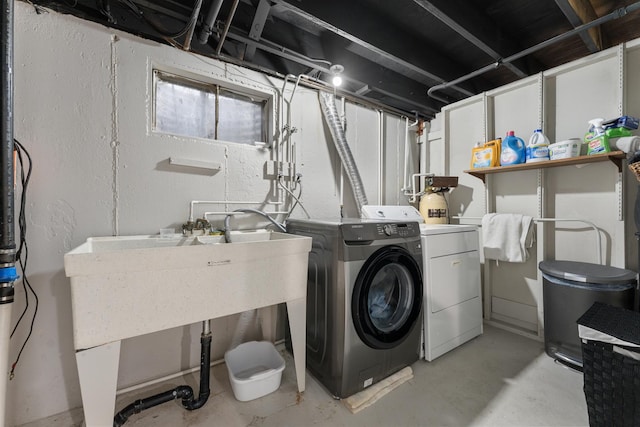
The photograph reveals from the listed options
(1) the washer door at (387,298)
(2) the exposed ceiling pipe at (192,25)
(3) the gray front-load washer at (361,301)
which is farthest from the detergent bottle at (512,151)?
(2) the exposed ceiling pipe at (192,25)

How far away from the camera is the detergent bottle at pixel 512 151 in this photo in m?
2.12

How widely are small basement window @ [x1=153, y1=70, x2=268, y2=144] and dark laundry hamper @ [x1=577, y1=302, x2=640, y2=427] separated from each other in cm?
224

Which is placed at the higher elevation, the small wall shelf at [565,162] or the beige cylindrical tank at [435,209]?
the small wall shelf at [565,162]

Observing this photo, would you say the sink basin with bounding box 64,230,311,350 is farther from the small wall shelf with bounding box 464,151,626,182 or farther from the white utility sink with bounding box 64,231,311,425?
the small wall shelf with bounding box 464,151,626,182

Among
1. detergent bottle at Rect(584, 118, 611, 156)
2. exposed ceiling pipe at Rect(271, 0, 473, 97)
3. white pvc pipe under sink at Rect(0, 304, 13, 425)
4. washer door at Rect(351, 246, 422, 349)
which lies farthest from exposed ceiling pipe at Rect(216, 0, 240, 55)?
detergent bottle at Rect(584, 118, 611, 156)

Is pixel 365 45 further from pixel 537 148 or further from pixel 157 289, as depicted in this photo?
pixel 157 289

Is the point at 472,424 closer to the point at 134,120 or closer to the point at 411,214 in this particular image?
the point at 411,214

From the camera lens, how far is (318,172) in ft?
7.45

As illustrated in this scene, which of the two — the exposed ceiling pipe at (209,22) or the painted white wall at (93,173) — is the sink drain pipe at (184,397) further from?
the exposed ceiling pipe at (209,22)

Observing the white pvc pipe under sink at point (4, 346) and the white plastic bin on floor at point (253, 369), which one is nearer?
the white pvc pipe under sink at point (4, 346)

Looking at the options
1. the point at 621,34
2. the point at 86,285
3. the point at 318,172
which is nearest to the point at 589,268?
the point at 621,34

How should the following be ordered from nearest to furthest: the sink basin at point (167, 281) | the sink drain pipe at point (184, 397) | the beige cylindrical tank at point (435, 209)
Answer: the sink basin at point (167, 281), the sink drain pipe at point (184, 397), the beige cylindrical tank at point (435, 209)

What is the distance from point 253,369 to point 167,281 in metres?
0.92

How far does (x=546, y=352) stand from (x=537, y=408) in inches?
27.5
